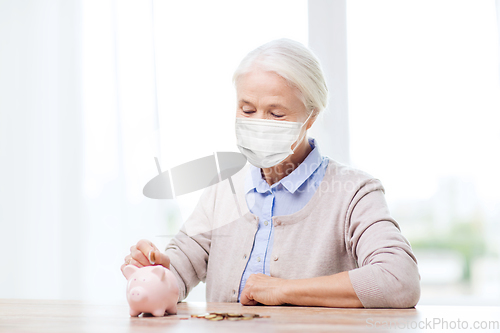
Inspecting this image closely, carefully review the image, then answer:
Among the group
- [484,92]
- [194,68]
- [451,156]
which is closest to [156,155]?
[194,68]

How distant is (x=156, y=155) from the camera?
121 centimetres

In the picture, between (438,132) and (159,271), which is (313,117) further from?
(438,132)

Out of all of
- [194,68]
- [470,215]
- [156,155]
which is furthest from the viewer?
[194,68]

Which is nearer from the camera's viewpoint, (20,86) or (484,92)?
(484,92)

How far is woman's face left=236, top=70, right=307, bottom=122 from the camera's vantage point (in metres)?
1.22

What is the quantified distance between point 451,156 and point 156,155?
1.30 m

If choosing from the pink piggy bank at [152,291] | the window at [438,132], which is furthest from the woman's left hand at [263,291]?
the window at [438,132]

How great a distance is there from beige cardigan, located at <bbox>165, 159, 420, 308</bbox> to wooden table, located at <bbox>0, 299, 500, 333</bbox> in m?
0.10

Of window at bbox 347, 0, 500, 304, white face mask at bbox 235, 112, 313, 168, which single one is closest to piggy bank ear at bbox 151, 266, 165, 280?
white face mask at bbox 235, 112, 313, 168

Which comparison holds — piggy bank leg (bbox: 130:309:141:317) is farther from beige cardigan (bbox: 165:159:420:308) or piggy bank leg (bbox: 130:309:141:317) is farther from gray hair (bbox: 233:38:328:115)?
gray hair (bbox: 233:38:328:115)

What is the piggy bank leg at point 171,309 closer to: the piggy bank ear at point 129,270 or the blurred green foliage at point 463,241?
the piggy bank ear at point 129,270

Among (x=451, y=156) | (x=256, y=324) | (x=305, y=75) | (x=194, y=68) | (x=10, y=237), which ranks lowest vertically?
(x=10, y=237)

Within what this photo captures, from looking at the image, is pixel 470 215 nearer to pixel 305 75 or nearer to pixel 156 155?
pixel 305 75

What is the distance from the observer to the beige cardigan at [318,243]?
3.24 ft
